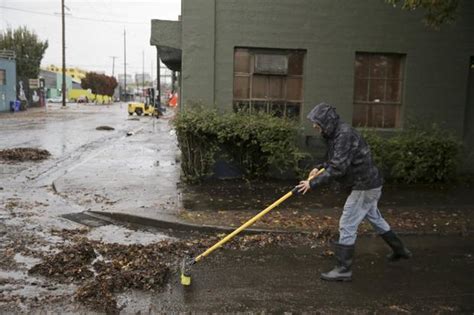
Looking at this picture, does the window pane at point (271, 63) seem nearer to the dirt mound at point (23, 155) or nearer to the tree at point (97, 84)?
the dirt mound at point (23, 155)

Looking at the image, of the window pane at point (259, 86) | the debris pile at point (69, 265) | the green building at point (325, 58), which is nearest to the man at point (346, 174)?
the debris pile at point (69, 265)

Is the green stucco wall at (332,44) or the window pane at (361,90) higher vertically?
the green stucco wall at (332,44)

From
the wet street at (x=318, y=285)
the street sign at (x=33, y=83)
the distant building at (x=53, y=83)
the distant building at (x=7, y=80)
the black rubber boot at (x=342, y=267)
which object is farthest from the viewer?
the distant building at (x=53, y=83)

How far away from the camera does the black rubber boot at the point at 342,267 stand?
532 cm

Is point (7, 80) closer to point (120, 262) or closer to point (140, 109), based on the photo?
point (140, 109)

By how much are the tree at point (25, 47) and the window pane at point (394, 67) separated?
5503 centimetres

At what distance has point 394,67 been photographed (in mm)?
11070

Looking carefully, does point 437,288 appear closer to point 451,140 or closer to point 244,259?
point 244,259

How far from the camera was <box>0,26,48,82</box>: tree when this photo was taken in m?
59.9

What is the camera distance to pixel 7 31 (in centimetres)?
6316

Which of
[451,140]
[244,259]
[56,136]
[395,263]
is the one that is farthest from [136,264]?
[56,136]

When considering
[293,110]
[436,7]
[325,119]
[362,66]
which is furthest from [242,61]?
[325,119]

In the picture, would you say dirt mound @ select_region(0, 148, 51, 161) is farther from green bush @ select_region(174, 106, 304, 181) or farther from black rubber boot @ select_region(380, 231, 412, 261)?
black rubber boot @ select_region(380, 231, 412, 261)

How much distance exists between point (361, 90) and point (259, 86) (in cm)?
208
